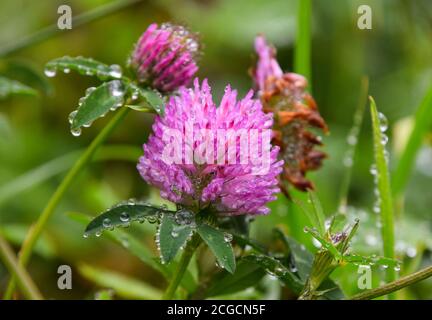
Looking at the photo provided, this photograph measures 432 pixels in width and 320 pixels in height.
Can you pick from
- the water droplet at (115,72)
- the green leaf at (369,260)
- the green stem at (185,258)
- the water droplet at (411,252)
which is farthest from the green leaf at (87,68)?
the water droplet at (411,252)

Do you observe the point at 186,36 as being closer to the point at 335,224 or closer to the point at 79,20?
the point at 335,224

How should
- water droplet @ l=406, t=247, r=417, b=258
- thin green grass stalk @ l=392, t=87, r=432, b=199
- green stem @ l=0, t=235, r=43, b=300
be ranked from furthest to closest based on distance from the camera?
water droplet @ l=406, t=247, r=417, b=258, thin green grass stalk @ l=392, t=87, r=432, b=199, green stem @ l=0, t=235, r=43, b=300

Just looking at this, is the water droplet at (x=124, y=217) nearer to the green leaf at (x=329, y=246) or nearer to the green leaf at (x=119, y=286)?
the green leaf at (x=329, y=246)

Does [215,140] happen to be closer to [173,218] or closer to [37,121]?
[173,218]

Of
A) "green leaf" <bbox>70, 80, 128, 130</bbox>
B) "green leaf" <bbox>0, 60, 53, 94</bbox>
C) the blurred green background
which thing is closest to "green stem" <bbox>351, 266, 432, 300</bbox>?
"green leaf" <bbox>70, 80, 128, 130</bbox>

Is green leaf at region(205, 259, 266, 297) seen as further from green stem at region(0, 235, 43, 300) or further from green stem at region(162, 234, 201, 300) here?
green stem at region(0, 235, 43, 300)

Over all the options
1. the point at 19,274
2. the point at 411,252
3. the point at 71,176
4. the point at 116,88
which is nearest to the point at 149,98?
the point at 116,88
